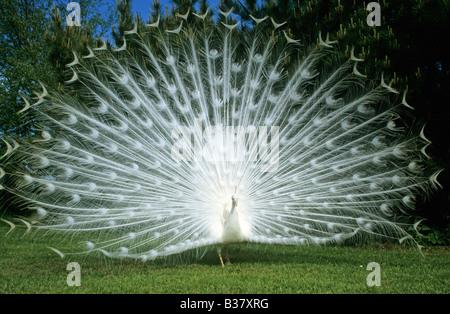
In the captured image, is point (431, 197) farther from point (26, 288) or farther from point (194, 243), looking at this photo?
point (26, 288)

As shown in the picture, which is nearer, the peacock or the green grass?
the green grass

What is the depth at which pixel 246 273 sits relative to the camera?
5.54 m

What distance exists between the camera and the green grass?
4.86 metres

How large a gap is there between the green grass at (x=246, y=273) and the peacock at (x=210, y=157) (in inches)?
16.6

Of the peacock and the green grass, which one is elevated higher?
the peacock

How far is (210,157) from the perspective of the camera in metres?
5.98

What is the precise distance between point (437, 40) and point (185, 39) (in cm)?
507

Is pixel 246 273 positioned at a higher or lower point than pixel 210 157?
lower

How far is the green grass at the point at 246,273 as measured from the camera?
486 centimetres

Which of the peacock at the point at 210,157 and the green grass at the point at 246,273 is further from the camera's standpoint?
the peacock at the point at 210,157

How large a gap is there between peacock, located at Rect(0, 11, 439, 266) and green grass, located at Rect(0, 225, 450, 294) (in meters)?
Result: 0.42

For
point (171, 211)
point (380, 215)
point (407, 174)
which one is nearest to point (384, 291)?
point (380, 215)

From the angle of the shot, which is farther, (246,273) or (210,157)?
(210,157)

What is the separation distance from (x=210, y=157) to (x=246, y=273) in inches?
64.9
